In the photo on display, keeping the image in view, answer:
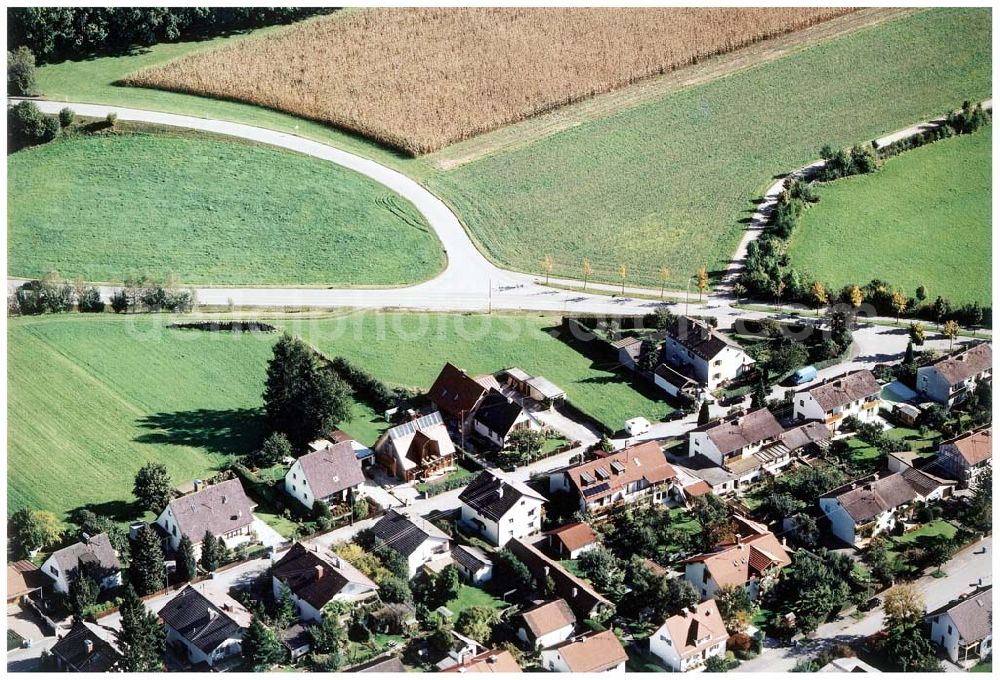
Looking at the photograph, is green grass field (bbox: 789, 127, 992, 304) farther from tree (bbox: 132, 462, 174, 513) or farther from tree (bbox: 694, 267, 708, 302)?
tree (bbox: 132, 462, 174, 513)

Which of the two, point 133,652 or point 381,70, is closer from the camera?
point 133,652

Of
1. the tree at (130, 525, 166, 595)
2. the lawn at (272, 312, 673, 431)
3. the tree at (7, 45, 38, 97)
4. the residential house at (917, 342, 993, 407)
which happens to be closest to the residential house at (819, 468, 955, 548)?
the residential house at (917, 342, 993, 407)

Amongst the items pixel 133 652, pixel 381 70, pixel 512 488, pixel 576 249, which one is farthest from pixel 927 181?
pixel 133 652

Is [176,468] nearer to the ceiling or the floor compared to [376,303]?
nearer to the floor

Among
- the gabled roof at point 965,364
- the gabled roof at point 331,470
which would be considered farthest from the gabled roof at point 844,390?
the gabled roof at point 331,470

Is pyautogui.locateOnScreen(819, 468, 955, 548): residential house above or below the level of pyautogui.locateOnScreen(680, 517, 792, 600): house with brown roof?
above

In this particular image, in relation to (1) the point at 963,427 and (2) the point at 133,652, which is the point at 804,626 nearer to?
(1) the point at 963,427
